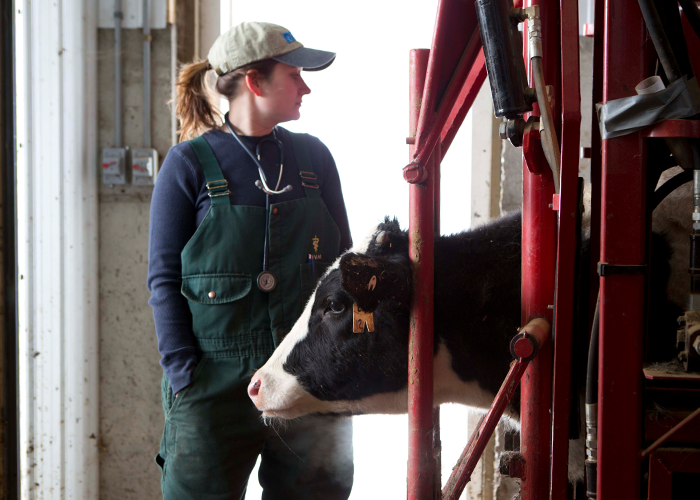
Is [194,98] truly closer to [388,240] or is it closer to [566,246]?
[388,240]

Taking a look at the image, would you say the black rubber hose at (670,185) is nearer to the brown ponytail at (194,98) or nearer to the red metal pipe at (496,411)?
the red metal pipe at (496,411)

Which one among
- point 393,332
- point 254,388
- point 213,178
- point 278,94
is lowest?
point 254,388

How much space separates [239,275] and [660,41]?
113 cm

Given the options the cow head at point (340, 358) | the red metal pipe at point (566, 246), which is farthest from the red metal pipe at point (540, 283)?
the cow head at point (340, 358)

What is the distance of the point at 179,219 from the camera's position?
1508 mm

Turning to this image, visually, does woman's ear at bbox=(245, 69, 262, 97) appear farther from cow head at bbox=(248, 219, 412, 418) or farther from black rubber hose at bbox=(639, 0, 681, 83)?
black rubber hose at bbox=(639, 0, 681, 83)

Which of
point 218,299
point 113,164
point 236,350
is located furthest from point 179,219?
point 113,164

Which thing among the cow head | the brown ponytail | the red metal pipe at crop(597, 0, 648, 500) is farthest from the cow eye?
the brown ponytail

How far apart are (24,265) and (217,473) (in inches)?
49.2

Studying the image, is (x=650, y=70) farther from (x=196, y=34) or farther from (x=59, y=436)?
(x=59, y=436)

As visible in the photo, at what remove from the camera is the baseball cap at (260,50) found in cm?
155

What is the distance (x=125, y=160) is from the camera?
91.4 inches

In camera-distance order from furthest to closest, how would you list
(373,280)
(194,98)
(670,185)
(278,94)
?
(194,98) → (278,94) → (373,280) → (670,185)

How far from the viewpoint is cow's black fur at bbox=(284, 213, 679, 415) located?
1.14 m
